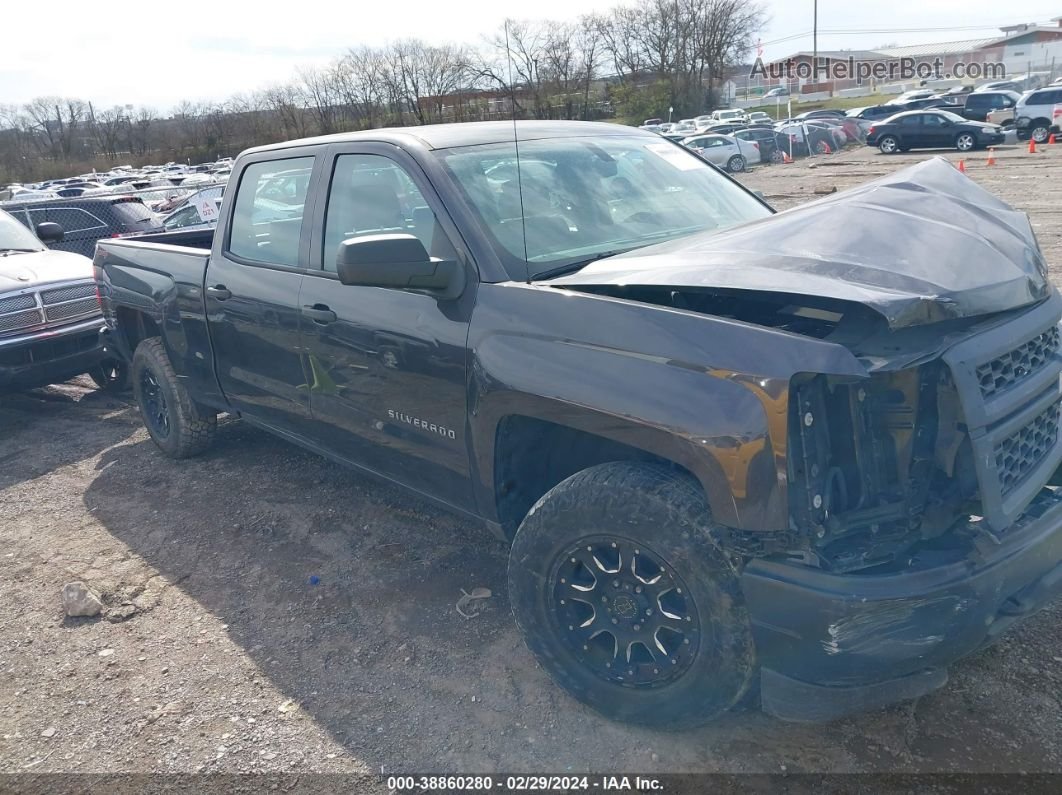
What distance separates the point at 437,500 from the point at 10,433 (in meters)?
4.86

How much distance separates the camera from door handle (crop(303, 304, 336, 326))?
3.63 metres

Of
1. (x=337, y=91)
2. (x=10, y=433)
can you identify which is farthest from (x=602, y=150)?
(x=337, y=91)

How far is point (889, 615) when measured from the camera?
223 centimetres

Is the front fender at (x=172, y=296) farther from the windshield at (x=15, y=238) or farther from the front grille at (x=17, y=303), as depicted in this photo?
the windshield at (x=15, y=238)

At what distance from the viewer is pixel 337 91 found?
113 ft

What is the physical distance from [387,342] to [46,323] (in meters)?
4.69

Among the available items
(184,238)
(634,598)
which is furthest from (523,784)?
(184,238)

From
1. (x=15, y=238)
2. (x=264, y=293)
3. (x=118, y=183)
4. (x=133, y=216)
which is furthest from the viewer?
(x=118, y=183)

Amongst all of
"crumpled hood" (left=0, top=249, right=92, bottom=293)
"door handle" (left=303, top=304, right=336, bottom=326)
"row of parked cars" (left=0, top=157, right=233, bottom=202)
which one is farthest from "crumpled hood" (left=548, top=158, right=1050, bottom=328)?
"row of parked cars" (left=0, top=157, right=233, bottom=202)

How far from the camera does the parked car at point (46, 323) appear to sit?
6.48 meters

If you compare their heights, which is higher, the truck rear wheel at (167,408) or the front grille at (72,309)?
the front grille at (72,309)

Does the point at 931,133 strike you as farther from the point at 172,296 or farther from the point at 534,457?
the point at 534,457

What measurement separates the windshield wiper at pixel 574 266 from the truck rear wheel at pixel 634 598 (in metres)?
0.76

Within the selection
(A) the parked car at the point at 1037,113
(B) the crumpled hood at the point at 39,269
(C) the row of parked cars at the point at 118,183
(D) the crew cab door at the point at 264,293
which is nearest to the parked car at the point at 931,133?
(A) the parked car at the point at 1037,113
